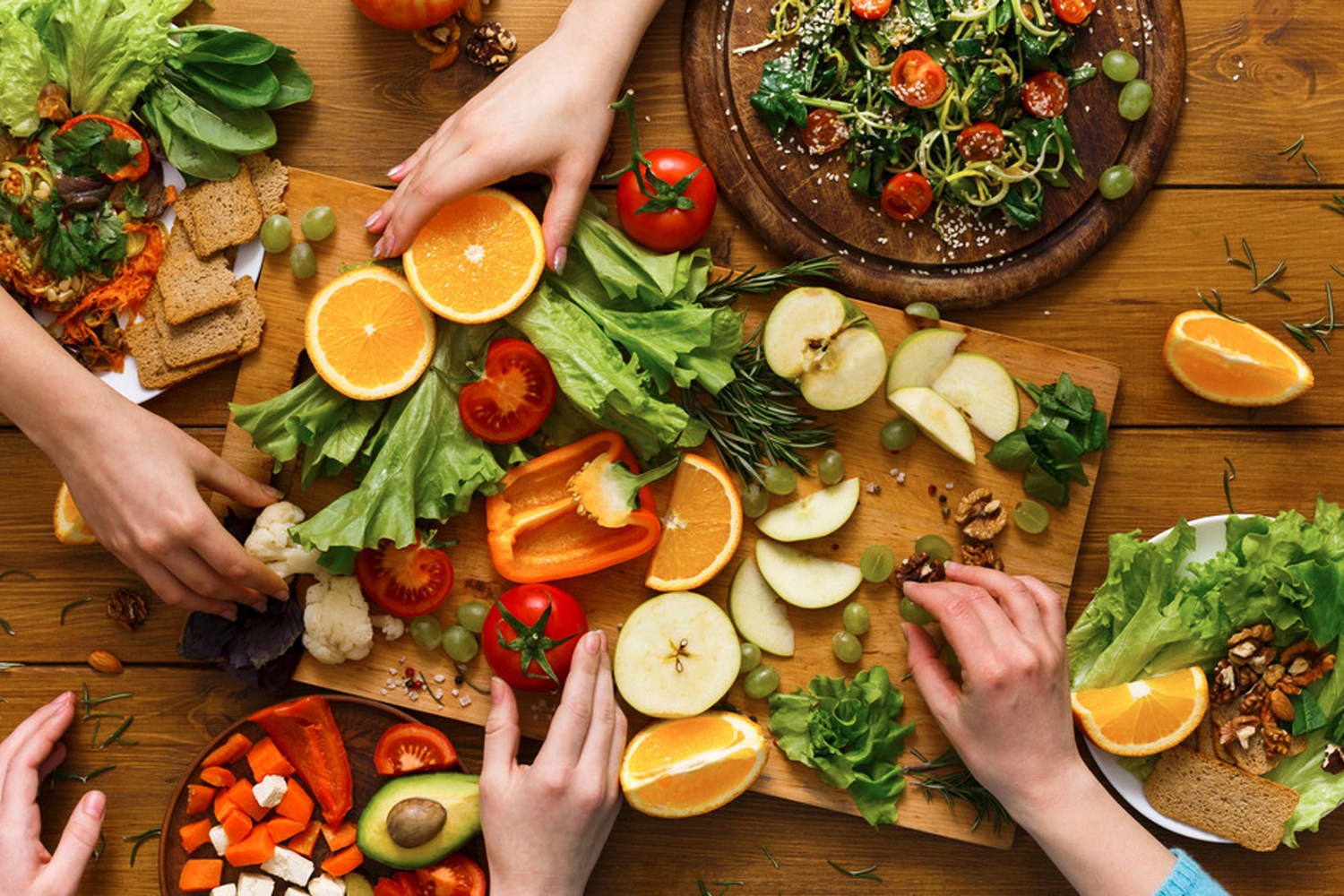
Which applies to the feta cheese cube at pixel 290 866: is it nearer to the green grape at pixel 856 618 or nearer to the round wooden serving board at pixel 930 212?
the green grape at pixel 856 618

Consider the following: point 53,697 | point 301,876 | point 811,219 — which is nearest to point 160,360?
point 53,697

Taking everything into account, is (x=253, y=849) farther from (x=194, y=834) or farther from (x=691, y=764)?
(x=691, y=764)

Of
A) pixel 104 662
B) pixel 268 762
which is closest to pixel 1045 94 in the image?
pixel 268 762

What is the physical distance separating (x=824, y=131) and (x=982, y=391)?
0.63m

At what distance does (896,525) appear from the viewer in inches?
78.3

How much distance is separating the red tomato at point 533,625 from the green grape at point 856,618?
55cm

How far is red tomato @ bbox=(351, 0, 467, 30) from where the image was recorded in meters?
1.87

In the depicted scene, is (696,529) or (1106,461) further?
Answer: (1106,461)

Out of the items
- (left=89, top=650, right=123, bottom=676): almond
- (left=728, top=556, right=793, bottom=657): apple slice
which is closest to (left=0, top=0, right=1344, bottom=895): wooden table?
(left=89, top=650, right=123, bottom=676): almond

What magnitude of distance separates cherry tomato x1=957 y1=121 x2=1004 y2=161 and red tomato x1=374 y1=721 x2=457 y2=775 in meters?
1.60

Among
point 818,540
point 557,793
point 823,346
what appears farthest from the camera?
point 818,540

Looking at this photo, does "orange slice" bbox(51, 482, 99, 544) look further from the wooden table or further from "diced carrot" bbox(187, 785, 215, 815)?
"diced carrot" bbox(187, 785, 215, 815)

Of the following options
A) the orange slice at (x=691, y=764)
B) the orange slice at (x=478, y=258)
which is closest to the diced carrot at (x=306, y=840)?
the orange slice at (x=691, y=764)

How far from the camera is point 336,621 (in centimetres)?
187
